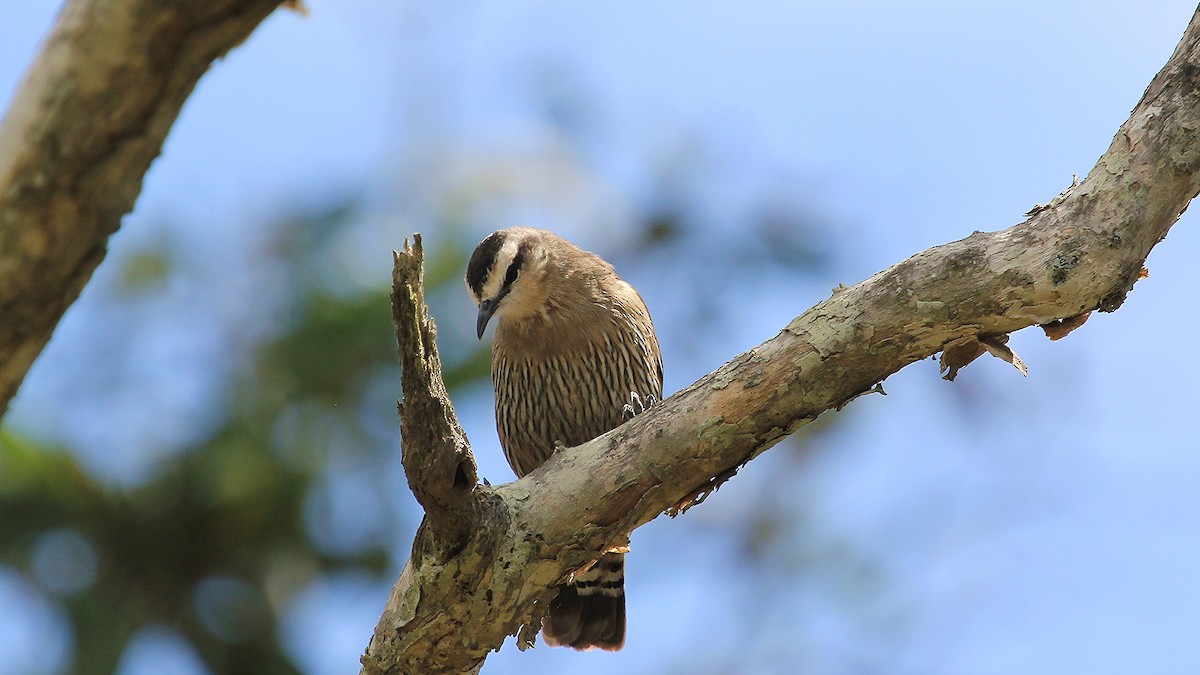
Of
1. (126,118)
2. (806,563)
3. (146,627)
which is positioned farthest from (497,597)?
(806,563)

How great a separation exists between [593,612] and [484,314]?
1.58 metres

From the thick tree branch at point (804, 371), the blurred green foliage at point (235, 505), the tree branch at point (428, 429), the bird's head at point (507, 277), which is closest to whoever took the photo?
the tree branch at point (428, 429)

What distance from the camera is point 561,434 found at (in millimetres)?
6023

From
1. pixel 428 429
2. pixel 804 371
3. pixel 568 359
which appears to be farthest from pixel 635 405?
pixel 428 429

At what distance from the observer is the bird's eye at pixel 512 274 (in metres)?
5.81

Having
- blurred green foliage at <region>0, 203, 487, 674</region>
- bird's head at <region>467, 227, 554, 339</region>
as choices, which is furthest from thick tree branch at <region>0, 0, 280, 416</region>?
blurred green foliage at <region>0, 203, 487, 674</region>

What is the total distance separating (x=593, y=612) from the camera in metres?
5.89

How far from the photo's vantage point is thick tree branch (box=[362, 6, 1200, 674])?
3949 mm

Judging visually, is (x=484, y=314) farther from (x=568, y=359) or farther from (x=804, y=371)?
(x=804, y=371)

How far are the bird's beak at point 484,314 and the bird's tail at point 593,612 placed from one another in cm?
131

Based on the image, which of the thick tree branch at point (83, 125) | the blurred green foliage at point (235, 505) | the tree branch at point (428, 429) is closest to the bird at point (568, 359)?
the tree branch at point (428, 429)

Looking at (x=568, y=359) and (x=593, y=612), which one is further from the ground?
(x=568, y=359)

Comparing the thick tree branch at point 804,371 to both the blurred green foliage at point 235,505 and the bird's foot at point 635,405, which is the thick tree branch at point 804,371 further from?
the blurred green foliage at point 235,505

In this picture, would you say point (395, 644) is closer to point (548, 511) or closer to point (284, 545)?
point (548, 511)
